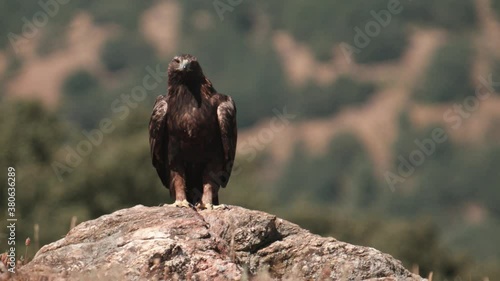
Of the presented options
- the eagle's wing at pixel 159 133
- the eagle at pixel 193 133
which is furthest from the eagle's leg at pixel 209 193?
the eagle's wing at pixel 159 133

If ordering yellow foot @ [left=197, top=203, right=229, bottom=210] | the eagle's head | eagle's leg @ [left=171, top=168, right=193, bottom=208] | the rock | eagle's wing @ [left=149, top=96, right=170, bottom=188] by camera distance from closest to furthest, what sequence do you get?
the rock < yellow foot @ [left=197, top=203, right=229, bottom=210] < eagle's leg @ [left=171, top=168, right=193, bottom=208] < the eagle's head < eagle's wing @ [left=149, top=96, right=170, bottom=188]

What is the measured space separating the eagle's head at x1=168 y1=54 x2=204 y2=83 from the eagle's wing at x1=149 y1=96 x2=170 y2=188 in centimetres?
33

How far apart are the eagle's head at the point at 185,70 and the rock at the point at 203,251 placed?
8.34 ft

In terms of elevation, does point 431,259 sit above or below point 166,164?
above

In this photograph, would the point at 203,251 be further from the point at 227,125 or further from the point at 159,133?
the point at 159,133

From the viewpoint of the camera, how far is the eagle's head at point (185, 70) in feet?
46.2

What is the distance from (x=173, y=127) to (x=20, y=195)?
42006 millimetres

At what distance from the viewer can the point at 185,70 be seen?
14.0 meters

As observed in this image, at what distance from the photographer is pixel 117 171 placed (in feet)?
193

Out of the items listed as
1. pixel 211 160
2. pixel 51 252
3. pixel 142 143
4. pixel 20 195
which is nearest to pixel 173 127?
pixel 211 160

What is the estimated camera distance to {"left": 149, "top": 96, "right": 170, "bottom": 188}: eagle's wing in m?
14.2

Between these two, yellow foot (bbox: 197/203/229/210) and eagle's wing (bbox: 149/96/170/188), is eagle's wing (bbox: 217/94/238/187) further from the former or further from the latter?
yellow foot (bbox: 197/203/229/210)

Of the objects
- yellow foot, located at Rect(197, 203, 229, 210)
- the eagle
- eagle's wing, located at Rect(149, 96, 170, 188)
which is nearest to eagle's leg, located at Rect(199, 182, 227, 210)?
the eagle

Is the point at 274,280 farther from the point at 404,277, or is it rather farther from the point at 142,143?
the point at 142,143
